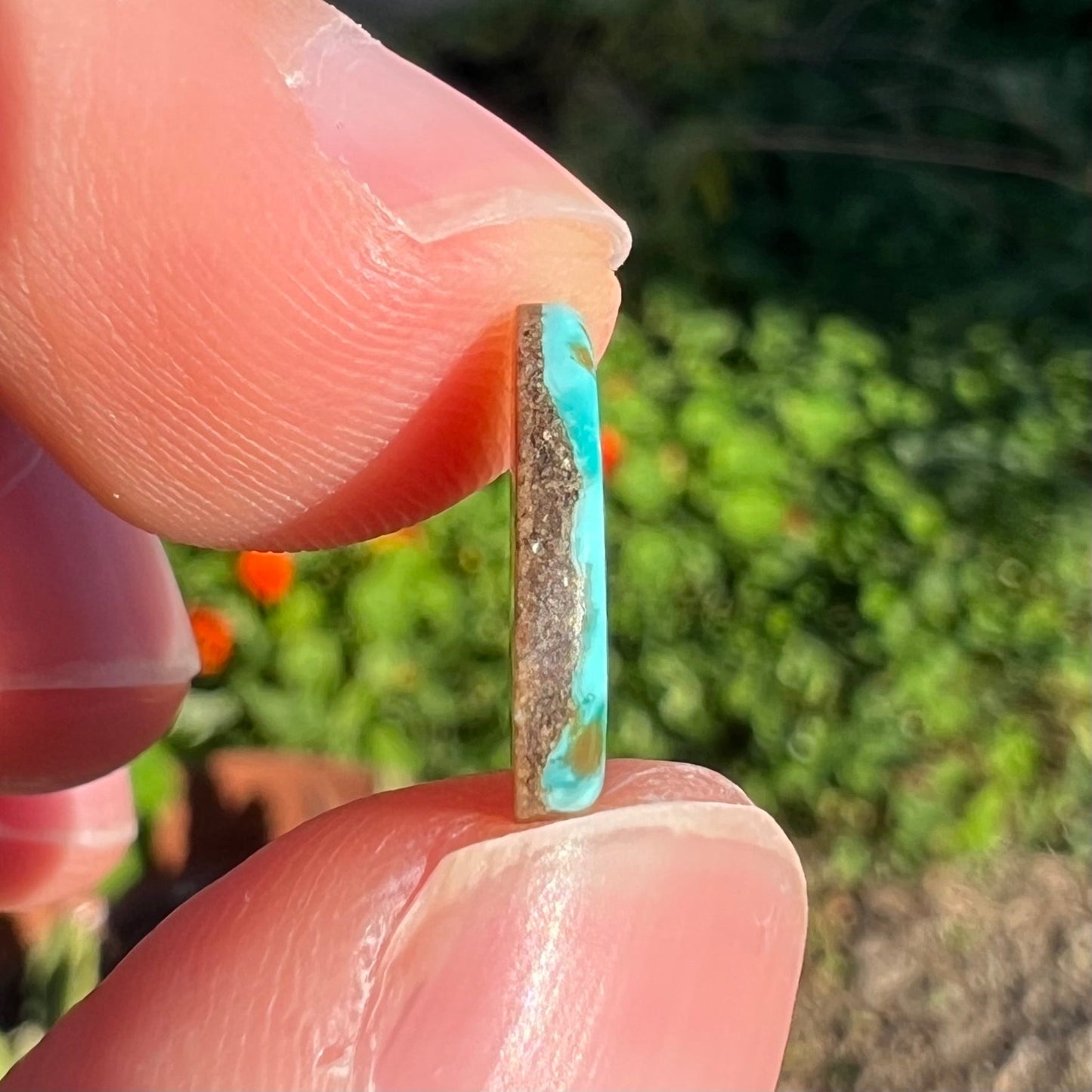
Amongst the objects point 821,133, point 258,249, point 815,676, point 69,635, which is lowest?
point 815,676

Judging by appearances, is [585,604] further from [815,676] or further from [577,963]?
[815,676]

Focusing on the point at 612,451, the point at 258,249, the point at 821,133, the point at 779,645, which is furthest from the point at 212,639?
the point at 821,133

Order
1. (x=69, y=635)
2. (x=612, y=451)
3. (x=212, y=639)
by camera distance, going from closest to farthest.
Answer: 1. (x=69, y=635)
2. (x=212, y=639)
3. (x=612, y=451)

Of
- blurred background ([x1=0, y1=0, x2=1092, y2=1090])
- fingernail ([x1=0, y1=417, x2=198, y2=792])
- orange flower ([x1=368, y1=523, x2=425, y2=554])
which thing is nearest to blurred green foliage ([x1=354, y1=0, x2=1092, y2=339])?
blurred background ([x1=0, y1=0, x2=1092, y2=1090])

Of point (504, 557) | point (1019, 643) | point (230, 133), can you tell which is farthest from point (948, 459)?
point (230, 133)

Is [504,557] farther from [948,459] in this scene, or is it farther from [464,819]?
[464,819]

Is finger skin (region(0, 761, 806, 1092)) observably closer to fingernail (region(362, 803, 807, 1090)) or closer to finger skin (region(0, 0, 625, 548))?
fingernail (region(362, 803, 807, 1090))
